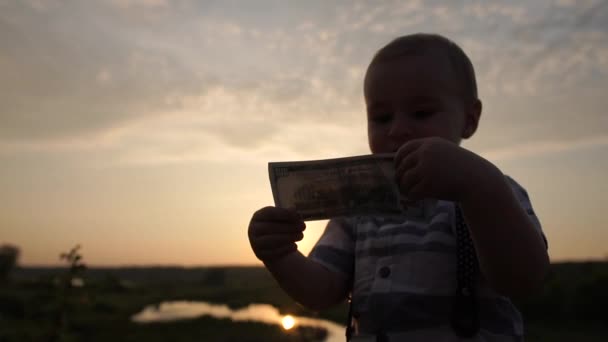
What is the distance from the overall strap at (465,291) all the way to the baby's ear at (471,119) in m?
0.61

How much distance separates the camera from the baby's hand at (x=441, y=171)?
1438 millimetres

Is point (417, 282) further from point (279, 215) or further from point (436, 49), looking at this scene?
point (436, 49)

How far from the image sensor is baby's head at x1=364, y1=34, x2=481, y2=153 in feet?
6.39

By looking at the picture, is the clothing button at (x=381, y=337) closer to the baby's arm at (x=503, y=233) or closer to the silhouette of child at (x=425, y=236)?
the silhouette of child at (x=425, y=236)

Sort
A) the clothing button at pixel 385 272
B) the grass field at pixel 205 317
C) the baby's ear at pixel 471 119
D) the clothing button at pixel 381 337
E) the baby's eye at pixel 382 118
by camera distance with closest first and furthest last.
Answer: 1. the clothing button at pixel 381 337
2. the clothing button at pixel 385 272
3. the baby's eye at pixel 382 118
4. the baby's ear at pixel 471 119
5. the grass field at pixel 205 317

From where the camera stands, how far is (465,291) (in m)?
1.72

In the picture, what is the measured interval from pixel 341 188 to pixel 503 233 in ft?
2.05

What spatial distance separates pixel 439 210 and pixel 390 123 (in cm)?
44

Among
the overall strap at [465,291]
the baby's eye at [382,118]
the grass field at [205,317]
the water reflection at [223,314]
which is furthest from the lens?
the water reflection at [223,314]

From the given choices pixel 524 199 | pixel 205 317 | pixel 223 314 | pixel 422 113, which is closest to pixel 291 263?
pixel 422 113

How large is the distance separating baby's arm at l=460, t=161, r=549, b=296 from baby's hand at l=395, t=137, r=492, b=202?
0.02 m

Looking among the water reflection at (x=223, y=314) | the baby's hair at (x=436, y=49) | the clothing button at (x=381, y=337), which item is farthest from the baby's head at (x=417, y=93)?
the water reflection at (x=223, y=314)

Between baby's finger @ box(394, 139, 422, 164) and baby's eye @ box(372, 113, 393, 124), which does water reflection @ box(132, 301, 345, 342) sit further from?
baby's finger @ box(394, 139, 422, 164)

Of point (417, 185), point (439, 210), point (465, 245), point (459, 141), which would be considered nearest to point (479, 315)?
point (465, 245)
